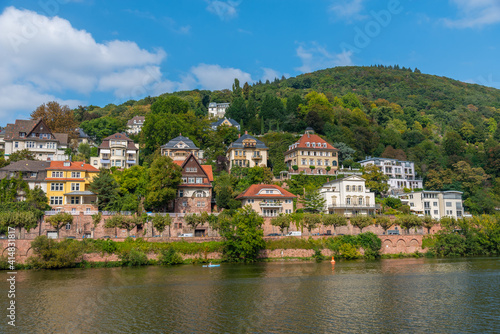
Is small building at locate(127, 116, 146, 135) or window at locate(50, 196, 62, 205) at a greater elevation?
small building at locate(127, 116, 146, 135)

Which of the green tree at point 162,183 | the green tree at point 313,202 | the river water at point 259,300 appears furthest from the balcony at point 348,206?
the green tree at point 162,183

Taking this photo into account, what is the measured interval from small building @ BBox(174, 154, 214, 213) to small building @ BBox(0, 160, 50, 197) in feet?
74.0

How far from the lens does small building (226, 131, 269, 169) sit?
88125 millimetres

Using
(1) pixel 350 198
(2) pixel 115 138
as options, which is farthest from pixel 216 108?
(1) pixel 350 198

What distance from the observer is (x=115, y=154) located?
8662 centimetres

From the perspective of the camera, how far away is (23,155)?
77.8 meters

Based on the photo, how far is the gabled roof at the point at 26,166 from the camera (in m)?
68.1

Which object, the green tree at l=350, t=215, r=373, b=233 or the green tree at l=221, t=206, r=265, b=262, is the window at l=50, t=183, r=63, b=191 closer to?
the green tree at l=221, t=206, r=265, b=262

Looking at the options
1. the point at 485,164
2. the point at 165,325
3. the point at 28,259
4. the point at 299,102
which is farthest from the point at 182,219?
the point at 485,164

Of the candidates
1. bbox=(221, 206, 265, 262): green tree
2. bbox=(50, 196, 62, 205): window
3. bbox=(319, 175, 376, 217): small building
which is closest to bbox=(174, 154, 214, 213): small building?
bbox=(221, 206, 265, 262): green tree

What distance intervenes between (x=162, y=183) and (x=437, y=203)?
5693 cm

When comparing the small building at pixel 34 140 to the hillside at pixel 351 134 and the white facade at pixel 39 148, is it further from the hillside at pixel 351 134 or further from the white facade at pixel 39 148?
the hillside at pixel 351 134

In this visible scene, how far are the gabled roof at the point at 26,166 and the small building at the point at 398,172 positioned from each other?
6706 centimetres

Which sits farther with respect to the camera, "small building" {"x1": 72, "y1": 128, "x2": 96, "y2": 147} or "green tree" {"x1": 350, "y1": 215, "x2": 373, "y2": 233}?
"small building" {"x1": 72, "y1": 128, "x2": 96, "y2": 147}
